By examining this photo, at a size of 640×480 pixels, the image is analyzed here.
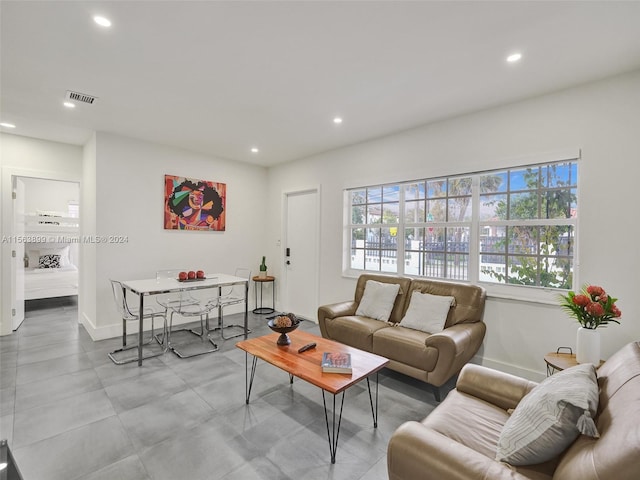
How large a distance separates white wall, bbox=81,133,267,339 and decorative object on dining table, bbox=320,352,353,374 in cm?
329

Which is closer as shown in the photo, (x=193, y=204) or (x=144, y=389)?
(x=144, y=389)

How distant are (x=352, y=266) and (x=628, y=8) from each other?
3.50m

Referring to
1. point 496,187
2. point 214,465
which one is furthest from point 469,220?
point 214,465

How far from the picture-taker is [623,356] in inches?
57.2

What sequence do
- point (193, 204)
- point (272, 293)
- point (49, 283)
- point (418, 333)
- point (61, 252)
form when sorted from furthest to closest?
point (61, 252), point (49, 283), point (272, 293), point (193, 204), point (418, 333)

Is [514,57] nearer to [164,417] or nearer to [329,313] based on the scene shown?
[329,313]

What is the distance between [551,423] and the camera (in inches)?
45.7

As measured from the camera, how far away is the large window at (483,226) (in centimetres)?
283

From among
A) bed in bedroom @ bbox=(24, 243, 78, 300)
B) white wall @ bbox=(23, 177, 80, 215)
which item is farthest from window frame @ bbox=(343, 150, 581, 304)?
white wall @ bbox=(23, 177, 80, 215)

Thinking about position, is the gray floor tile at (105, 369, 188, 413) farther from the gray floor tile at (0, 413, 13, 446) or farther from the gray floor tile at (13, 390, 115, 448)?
the gray floor tile at (0, 413, 13, 446)

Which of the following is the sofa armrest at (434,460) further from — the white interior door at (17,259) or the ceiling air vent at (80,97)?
the white interior door at (17,259)

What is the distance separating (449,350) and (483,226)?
147cm

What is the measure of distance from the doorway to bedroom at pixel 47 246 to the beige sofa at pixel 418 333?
14.4 feet

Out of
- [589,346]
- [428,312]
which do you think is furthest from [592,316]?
[428,312]
